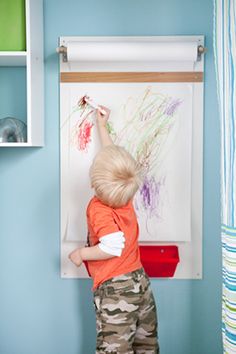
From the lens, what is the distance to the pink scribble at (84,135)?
5.75 ft

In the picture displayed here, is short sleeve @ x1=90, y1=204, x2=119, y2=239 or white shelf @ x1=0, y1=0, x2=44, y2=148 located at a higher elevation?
white shelf @ x1=0, y1=0, x2=44, y2=148

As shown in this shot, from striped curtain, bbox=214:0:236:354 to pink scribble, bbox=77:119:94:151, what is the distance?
607 mm

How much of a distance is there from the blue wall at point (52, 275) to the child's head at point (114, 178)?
354 mm

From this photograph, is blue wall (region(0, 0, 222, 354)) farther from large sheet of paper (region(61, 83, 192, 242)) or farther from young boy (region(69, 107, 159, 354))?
young boy (region(69, 107, 159, 354))

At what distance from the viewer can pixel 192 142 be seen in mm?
1755

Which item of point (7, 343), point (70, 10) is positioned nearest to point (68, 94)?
point (70, 10)

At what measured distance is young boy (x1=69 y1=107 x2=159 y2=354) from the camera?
1.46 m

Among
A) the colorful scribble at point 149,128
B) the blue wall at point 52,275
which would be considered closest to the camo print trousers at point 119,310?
the blue wall at point 52,275

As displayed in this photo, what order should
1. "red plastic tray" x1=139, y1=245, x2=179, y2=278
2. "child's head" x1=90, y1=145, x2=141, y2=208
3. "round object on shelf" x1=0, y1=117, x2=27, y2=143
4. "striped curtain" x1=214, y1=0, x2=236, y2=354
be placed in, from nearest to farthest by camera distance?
"striped curtain" x1=214, y1=0, x2=236, y2=354, "child's head" x1=90, y1=145, x2=141, y2=208, "round object on shelf" x1=0, y1=117, x2=27, y2=143, "red plastic tray" x1=139, y1=245, x2=179, y2=278

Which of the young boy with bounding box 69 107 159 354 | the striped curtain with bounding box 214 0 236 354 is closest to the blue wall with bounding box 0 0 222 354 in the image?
the young boy with bounding box 69 107 159 354

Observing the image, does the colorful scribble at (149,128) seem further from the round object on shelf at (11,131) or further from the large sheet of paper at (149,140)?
the round object on shelf at (11,131)

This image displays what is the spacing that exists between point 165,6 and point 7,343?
1.43 meters

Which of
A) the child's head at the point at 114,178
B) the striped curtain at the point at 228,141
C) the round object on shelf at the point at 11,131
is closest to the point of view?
the striped curtain at the point at 228,141

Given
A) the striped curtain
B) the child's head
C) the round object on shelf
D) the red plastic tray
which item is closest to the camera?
the striped curtain
